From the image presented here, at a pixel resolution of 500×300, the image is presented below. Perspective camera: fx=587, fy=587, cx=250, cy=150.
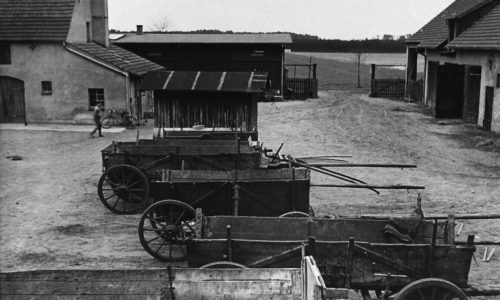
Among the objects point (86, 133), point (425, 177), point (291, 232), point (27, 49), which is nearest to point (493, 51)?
point (425, 177)

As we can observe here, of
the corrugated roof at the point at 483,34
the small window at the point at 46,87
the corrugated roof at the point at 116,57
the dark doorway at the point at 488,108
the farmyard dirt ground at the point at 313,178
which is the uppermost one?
the corrugated roof at the point at 483,34

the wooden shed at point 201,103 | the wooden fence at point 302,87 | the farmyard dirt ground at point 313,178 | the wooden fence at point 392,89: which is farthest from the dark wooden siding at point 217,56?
the wooden shed at point 201,103

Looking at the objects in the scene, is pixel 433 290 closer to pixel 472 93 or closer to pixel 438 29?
pixel 472 93

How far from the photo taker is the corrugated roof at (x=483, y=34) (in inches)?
974

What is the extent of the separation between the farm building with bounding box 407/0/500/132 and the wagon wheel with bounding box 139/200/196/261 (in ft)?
57.5

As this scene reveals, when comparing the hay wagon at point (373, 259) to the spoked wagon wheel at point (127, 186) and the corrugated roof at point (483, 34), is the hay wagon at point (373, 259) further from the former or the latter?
the corrugated roof at point (483, 34)

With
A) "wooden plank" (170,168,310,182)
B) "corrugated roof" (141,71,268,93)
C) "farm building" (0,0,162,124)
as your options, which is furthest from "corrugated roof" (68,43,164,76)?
"wooden plank" (170,168,310,182)

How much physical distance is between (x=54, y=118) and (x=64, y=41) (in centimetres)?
364

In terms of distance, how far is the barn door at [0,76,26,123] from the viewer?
27.8m

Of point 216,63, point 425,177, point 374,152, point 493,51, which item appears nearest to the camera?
point 425,177

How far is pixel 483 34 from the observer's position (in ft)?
86.2

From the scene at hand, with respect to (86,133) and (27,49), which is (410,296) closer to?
(86,133)

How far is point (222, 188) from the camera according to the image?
35.6 ft

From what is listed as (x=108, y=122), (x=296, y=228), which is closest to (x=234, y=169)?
(x=296, y=228)
